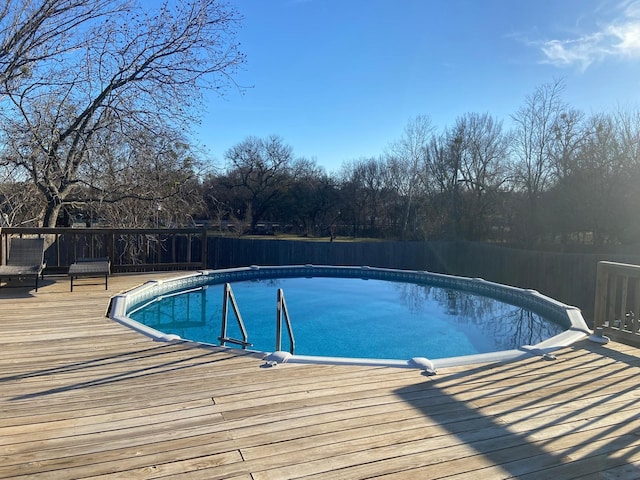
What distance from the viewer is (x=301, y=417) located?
217cm

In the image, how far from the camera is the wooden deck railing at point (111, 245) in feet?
20.8

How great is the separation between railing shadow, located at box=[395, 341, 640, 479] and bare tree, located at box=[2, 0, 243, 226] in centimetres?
732

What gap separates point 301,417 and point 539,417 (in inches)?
51.1

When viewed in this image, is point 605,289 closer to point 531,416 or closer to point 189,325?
point 531,416

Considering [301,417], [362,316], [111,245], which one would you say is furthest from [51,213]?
[301,417]

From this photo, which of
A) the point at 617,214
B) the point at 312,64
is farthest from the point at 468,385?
the point at 617,214

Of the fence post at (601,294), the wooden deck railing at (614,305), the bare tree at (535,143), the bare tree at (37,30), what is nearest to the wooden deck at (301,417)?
the wooden deck railing at (614,305)

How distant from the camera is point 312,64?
12.5 meters

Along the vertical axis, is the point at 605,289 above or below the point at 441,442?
above

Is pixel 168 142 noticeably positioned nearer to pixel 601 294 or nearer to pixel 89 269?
pixel 89 269

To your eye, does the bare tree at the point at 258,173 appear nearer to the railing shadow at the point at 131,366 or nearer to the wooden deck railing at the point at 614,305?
the railing shadow at the point at 131,366

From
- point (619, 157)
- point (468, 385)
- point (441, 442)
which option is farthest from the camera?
point (619, 157)

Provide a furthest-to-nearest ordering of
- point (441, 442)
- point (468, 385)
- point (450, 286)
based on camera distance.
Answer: point (450, 286) → point (468, 385) → point (441, 442)

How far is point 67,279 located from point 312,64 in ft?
30.5
